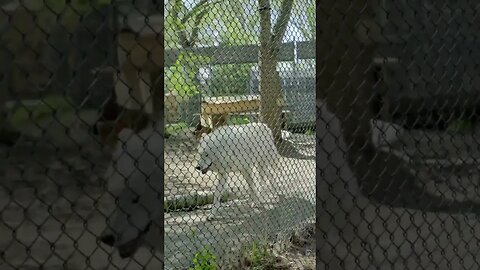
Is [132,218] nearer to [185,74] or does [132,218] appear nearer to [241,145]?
[185,74]

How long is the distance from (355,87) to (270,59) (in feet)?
11.3

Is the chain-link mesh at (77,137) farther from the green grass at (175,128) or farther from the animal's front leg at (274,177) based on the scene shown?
the animal's front leg at (274,177)

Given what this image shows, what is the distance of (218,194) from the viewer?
6.53 metres

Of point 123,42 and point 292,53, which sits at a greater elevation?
point 292,53

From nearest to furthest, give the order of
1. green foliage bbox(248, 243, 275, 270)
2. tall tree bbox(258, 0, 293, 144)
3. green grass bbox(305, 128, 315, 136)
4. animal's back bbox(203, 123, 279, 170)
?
green foliage bbox(248, 243, 275, 270) < tall tree bbox(258, 0, 293, 144) < animal's back bbox(203, 123, 279, 170) < green grass bbox(305, 128, 315, 136)

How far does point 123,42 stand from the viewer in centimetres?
236

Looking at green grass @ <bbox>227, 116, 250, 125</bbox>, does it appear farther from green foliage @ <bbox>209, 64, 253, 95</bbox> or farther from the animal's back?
green foliage @ <bbox>209, 64, 253, 95</bbox>

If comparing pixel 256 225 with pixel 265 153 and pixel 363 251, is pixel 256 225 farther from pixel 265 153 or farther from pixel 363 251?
pixel 363 251

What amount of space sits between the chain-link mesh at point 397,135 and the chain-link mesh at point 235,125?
233 centimetres

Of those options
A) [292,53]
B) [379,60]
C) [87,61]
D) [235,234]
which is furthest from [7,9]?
[292,53]

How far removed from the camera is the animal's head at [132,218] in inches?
94.5

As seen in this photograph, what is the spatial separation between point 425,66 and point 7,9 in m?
1.85

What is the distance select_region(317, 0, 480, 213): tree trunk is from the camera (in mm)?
2818

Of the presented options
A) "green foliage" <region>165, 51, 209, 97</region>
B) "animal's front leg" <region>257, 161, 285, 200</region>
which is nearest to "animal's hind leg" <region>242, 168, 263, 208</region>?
"animal's front leg" <region>257, 161, 285, 200</region>
